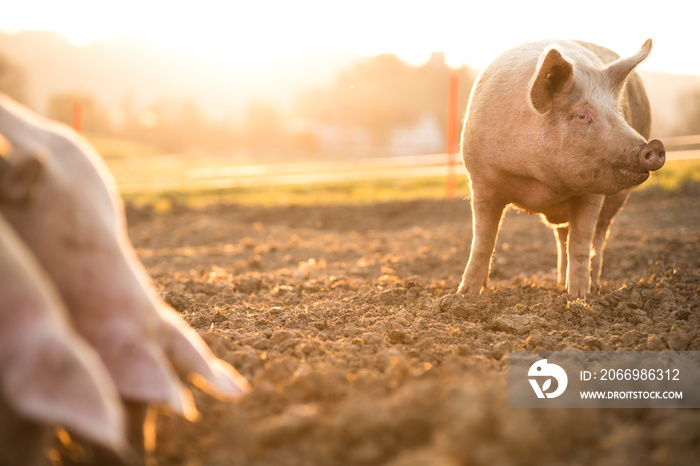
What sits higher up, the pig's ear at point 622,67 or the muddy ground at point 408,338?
the pig's ear at point 622,67

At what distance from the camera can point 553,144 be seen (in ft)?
13.6

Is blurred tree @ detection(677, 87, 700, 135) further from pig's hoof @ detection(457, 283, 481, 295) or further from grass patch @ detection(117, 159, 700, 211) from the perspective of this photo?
pig's hoof @ detection(457, 283, 481, 295)

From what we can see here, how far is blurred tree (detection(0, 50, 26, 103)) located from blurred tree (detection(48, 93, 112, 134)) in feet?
7.33

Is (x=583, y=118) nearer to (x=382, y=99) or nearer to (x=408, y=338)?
(x=408, y=338)

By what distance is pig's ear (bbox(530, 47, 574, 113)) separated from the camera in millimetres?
3964

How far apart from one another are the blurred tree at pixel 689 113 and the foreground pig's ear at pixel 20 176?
43165 millimetres

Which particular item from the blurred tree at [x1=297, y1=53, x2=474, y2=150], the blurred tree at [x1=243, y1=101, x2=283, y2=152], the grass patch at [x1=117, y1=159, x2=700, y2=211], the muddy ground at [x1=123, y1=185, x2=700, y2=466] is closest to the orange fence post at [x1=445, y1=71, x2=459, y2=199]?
the grass patch at [x1=117, y1=159, x2=700, y2=211]

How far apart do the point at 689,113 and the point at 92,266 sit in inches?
1839

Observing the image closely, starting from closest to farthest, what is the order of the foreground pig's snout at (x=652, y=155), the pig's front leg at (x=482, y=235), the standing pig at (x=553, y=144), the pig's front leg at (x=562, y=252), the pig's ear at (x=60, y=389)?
the pig's ear at (x=60, y=389) < the foreground pig's snout at (x=652, y=155) < the standing pig at (x=553, y=144) < the pig's front leg at (x=482, y=235) < the pig's front leg at (x=562, y=252)

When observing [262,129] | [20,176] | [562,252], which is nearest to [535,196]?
[562,252]

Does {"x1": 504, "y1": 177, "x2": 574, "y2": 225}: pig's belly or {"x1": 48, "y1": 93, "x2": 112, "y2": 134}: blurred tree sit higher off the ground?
{"x1": 504, "y1": 177, "x2": 574, "y2": 225}: pig's belly

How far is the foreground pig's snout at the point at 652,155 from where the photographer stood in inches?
152

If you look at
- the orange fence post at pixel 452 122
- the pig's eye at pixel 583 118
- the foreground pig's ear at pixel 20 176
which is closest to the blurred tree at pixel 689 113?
the orange fence post at pixel 452 122

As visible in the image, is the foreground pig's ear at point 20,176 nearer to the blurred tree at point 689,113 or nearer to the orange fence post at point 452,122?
the orange fence post at point 452,122
